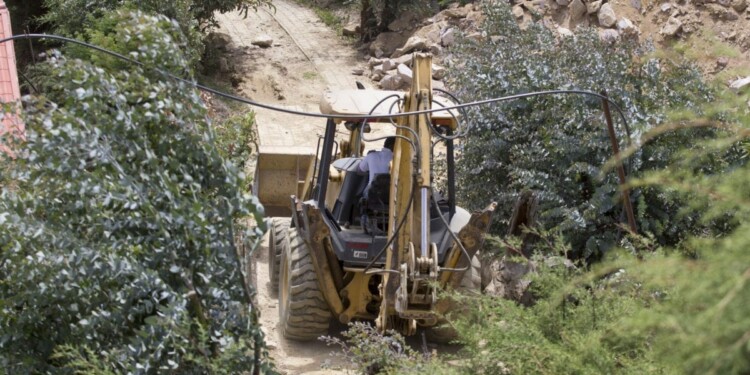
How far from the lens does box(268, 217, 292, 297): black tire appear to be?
10.2 metres

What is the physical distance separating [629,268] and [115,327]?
9.06 feet

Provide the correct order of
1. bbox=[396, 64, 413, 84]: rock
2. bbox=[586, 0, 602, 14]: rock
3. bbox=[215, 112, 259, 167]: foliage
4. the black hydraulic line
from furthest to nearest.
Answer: bbox=[586, 0, 602, 14]: rock, bbox=[396, 64, 413, 84]: rock, bbox=[215, 112, 259, 167]: foliage, the black hydraulic line

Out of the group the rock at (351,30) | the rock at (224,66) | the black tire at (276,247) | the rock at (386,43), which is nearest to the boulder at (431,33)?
the rock at (386,43)

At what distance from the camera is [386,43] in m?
21.9

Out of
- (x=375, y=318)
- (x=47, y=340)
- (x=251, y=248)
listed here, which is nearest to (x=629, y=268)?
(x=251, y=248)

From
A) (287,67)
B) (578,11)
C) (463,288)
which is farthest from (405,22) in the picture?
(463,288)

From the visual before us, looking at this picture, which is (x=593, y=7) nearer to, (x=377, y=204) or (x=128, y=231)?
(x=377, y=204)

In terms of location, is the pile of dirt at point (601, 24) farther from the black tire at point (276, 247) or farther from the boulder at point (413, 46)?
the black tire at point (276, 247)

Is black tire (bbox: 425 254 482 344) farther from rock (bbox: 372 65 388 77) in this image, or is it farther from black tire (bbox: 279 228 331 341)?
rock (bbox: 372 65 388 77)

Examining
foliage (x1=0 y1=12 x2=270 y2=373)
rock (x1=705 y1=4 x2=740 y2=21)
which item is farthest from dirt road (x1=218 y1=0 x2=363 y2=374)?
rock (x1=705 y1=4 x2=740 y2=21)

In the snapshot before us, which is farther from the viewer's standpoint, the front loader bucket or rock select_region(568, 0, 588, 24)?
rock select_region(568, 0, 588, 24)

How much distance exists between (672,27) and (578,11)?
198 cm

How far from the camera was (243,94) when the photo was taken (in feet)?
63.8

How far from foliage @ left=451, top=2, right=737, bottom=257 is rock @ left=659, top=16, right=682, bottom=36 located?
634 cm
